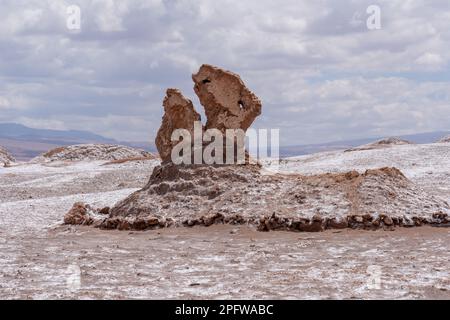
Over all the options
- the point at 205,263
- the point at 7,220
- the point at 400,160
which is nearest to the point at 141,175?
the point at 400,160

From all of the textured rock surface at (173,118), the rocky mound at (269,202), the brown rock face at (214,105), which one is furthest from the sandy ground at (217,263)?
the brown rock face at (214,105)

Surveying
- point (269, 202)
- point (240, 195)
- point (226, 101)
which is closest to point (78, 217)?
point (240, 195)

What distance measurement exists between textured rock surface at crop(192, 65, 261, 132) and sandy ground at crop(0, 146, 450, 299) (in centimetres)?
351

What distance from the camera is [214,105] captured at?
60.1ft

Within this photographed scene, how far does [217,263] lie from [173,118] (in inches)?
309

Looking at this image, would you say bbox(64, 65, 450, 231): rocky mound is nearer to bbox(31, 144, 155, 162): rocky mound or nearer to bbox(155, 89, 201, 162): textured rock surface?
bbox(155, 89, 201, 162): textured rock surface

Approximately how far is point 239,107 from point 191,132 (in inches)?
56.7

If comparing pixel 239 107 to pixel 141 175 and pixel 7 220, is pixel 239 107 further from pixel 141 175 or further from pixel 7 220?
pixel 141 175

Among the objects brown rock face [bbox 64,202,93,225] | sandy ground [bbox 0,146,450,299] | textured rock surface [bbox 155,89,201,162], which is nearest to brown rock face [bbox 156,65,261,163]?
textured rock surface [bbox 155,89,201,162]

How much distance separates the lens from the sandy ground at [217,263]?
927 centimetres

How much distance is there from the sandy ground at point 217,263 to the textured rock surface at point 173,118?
327 cm

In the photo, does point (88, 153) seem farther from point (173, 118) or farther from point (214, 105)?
point (214, 105)

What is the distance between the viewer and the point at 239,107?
18.1 metres

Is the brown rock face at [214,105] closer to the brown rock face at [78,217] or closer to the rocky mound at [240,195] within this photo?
the rocky mound at [240,195]
